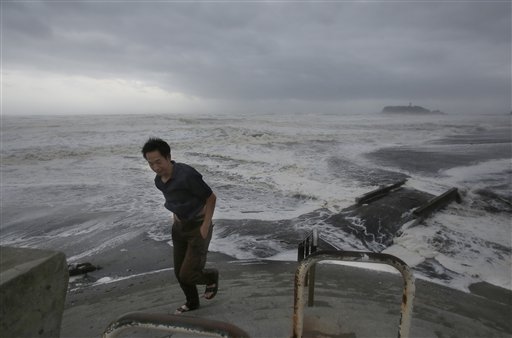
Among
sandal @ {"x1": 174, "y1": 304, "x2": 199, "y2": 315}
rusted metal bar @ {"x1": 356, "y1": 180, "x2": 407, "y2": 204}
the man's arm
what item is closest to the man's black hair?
the man's arm

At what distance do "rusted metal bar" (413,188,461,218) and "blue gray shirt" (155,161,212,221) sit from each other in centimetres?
584

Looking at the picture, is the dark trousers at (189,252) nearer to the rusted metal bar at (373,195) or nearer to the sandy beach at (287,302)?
the sandy beach at (287,302)

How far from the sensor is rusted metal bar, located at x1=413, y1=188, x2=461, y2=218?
24.4 ft

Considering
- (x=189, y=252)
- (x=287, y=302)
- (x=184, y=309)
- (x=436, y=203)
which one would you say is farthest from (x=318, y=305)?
(x=436, y=203)

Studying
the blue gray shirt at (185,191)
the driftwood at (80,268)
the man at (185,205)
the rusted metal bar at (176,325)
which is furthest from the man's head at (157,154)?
the driftwood at (80,268)

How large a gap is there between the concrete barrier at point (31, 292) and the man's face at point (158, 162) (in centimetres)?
105

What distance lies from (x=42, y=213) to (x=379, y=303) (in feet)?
23.8

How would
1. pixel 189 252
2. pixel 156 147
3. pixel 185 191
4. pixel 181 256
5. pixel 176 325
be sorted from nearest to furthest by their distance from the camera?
pixel 176 325 → pixel 156 147 → pixel 185 191 → pixel 189 252 → pixel 181 256

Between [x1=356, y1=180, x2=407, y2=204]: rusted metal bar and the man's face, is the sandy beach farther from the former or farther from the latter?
[x1=356, y1=180, x2=407, y2=204]: rusted metal bar

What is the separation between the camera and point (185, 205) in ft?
10.1

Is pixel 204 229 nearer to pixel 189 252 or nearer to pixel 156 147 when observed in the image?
pixel 189 252

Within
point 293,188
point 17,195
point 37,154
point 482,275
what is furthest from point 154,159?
point 37,154

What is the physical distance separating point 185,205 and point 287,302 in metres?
1.69

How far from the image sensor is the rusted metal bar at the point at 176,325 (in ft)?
4.70
